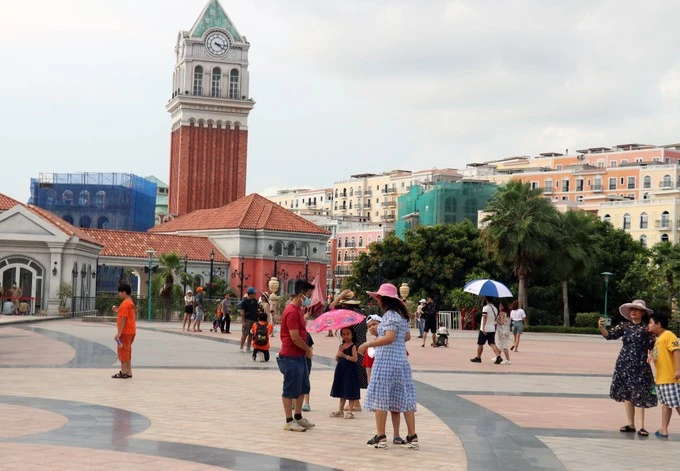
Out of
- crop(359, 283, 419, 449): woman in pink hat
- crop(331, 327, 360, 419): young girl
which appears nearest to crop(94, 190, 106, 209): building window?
crop(331, 327, 360, 419): young girl

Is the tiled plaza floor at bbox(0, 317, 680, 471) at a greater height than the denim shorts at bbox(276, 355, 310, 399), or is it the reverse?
the denim shorts at bbox(276, 355, 310, 399)

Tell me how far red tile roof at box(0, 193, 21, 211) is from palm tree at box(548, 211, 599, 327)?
1086 inches

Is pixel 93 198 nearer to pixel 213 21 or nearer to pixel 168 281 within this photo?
pixel 213 21

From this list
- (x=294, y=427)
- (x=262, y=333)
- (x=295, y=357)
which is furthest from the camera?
(x=262, y=333)

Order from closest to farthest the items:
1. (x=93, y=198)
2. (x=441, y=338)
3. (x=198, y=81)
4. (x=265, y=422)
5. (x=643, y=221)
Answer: (x=265, y=422), (x=441, y=338), (x=93, y=198), (x=643, y=221), (x=198, y=81)

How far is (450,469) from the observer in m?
9.84

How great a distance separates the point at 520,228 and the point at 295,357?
144ft

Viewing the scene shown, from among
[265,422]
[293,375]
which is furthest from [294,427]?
[265,422]

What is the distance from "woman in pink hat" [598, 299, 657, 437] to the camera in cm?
1273

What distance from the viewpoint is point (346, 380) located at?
43.9 feet

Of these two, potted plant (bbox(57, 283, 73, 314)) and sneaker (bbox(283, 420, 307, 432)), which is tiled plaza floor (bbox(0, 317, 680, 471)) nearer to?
sneaker (bbox(283, 420, 307, 432))

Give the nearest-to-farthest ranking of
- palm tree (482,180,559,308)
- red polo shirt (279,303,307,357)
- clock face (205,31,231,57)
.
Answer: red polo shirt (279,303,307,357) → palm tree (482,180,559,308) → clock face (205,31,231,57)

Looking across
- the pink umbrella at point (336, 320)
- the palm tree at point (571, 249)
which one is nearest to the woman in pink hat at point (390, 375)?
the pink umbrella at point (336, 320)

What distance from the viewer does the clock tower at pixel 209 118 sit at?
9494cm
